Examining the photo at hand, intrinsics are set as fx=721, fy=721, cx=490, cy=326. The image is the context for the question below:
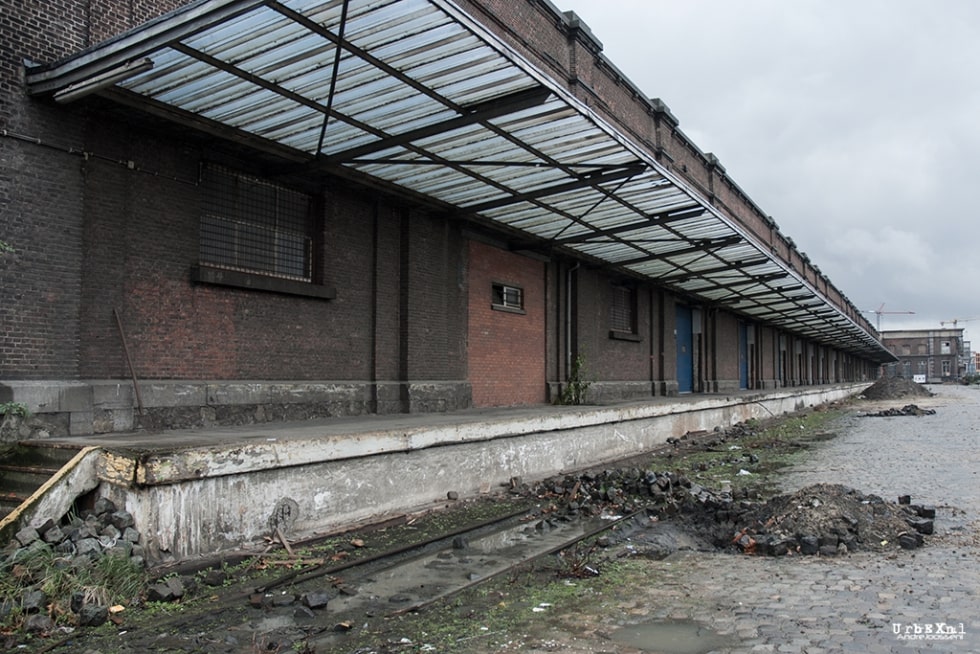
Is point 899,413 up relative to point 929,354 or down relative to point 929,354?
down

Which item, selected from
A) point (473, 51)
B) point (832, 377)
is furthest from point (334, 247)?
point (832, 377)

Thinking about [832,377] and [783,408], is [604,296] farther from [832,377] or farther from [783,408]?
[832,377]

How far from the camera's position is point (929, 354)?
120m

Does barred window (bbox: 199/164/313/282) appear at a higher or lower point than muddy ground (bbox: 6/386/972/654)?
higher

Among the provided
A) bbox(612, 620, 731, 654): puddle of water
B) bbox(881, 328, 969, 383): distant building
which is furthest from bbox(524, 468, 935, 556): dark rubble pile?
bbox(881, 328, 969, 383): distant building

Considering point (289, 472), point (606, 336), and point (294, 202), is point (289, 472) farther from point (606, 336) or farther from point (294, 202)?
point (606, 336)

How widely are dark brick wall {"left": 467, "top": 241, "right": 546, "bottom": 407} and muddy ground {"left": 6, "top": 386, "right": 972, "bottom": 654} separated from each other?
4331 millimetres

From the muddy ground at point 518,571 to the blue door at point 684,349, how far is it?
48.5ft

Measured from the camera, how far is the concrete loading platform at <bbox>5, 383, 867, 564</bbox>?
5715 millimetres

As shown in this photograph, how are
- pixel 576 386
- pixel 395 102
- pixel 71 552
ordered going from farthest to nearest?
pixel 576 386, pixel 395 102, pixel 71 552

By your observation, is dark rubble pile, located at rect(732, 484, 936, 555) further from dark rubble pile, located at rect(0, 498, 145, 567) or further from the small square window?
the small square window

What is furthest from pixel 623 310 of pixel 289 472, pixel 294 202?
pixel 289 472

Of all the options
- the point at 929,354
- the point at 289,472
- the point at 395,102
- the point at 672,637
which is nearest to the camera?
the point at 672,637

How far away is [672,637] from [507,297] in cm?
1124
